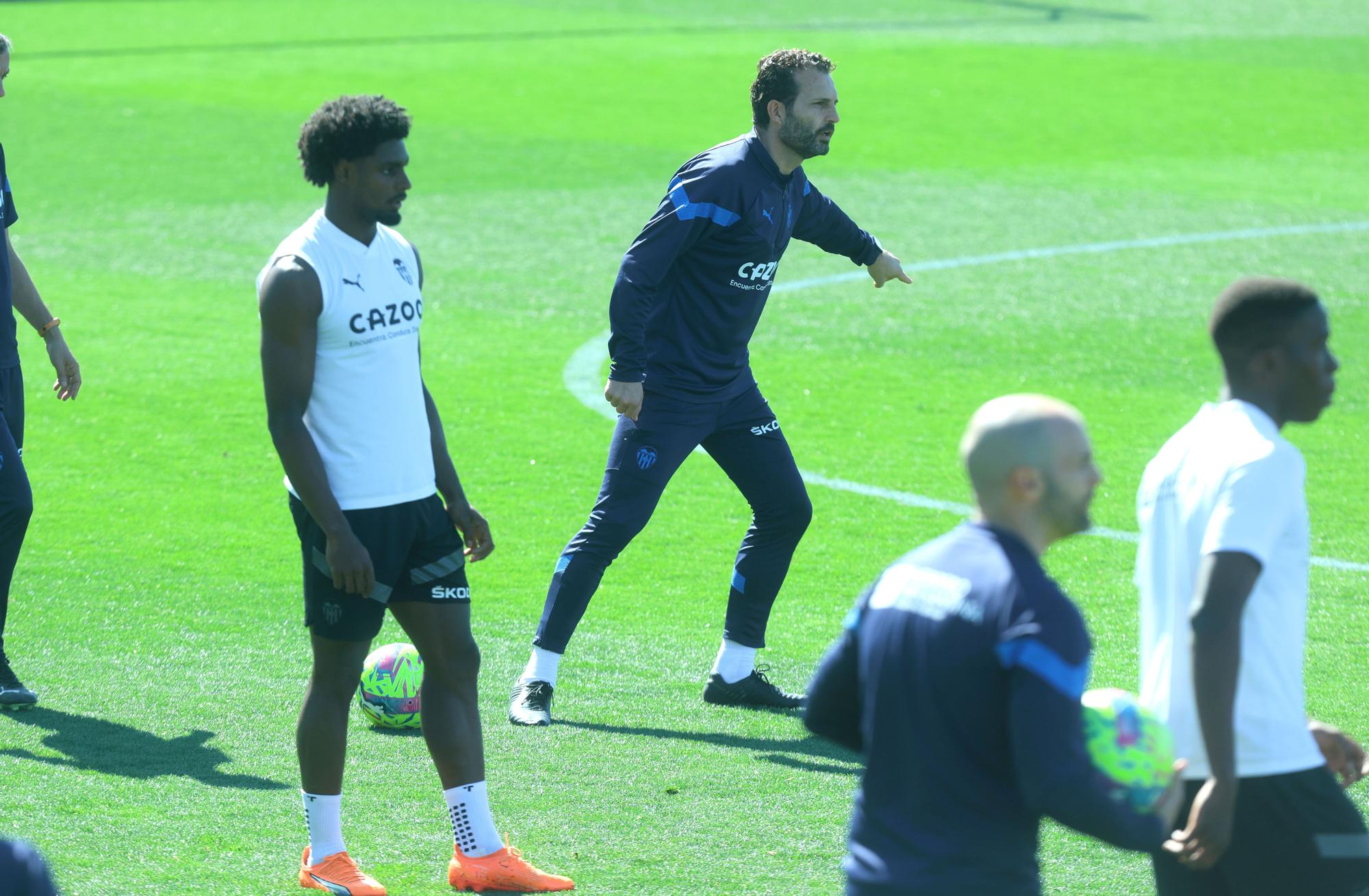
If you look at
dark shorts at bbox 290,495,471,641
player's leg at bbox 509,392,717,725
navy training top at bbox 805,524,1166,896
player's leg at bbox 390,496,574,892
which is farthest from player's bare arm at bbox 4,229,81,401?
navy training top at bbox 805,524,1166,896

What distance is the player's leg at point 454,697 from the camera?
15.9 feet

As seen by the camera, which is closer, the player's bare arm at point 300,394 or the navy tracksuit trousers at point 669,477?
the player's bare arm at point 300,394

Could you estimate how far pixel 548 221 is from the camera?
57.4 ft

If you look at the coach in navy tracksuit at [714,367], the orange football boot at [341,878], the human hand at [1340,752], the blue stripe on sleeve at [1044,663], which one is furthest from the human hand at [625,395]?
the blue stripe on sleeve at [1044,663]

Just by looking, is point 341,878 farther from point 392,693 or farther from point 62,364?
point 62,364

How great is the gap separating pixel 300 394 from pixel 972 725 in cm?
224

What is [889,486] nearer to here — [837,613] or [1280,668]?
[837,613]

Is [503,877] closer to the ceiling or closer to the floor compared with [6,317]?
closer to the floor

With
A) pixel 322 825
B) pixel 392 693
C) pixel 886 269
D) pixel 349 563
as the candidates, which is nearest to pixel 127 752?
pixel 392 693

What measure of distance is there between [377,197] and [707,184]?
6.64 ft

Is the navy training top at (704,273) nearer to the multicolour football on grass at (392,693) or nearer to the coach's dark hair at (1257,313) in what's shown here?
the multicolour football on grass at (392,693)

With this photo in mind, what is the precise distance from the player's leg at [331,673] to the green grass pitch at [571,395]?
0.17 metres

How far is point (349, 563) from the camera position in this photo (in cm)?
460

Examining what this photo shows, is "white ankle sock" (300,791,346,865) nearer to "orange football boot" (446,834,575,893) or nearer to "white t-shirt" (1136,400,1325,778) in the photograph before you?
"orange football boot" (446,834,575,893)
